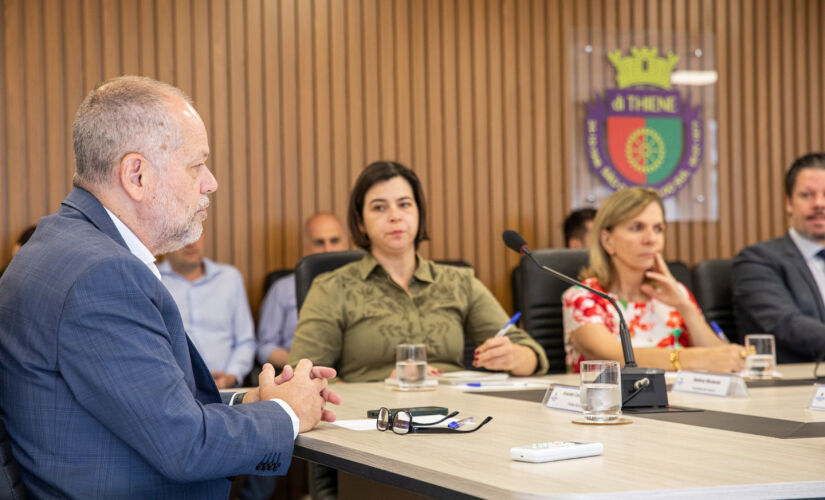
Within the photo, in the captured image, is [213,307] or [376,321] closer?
[376,321]

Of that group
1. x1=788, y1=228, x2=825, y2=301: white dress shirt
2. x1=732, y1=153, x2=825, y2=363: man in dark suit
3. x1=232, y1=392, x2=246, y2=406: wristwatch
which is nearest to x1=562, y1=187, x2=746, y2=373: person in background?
x1=732, y1=153, x2=825, y2=363: man in dark suit

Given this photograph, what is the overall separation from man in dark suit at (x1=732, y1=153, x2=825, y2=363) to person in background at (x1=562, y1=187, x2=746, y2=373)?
51cm

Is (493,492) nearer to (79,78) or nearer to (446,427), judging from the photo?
(446,427)

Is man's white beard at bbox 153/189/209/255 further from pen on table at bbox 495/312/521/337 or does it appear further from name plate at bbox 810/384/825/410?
name plate at bbox 810/384/825/410

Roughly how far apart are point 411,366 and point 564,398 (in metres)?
0.54

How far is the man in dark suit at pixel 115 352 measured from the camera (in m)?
1.56

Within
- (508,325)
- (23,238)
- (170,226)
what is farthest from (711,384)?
(23,238)

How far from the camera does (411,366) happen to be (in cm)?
265

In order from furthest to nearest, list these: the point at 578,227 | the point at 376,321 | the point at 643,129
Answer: the point at 643,129
the point at 578,227
the point at 376,321

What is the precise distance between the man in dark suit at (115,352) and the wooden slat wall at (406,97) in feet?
10.5

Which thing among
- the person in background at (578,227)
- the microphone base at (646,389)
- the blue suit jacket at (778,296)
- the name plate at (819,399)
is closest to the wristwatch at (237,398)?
the microphone base at (646,389)

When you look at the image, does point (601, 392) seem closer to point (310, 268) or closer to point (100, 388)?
point (100, 388)

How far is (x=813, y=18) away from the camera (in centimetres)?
614

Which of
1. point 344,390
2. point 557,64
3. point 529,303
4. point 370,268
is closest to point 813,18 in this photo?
point 557,64
